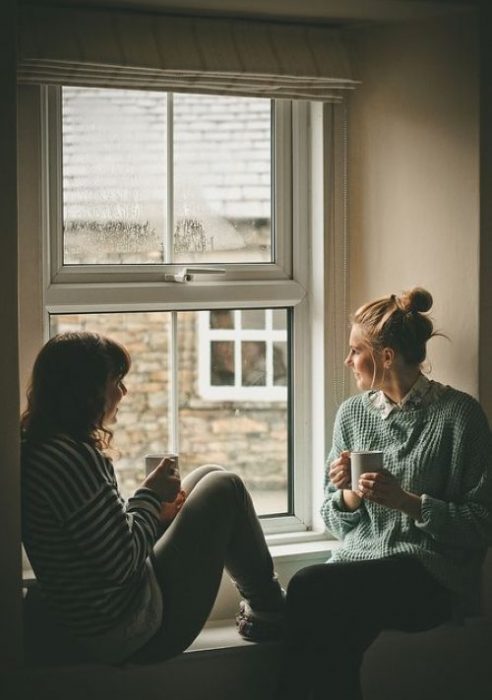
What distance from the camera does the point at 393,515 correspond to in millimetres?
2533

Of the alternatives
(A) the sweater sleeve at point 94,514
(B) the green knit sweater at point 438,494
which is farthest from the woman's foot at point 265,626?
(A) the sweater sleeve at point 94,514

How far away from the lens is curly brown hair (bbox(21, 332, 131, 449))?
2.19 m

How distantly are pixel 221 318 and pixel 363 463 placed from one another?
2.26ft

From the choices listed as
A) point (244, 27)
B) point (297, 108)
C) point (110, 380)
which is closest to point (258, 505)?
point (110, 380)

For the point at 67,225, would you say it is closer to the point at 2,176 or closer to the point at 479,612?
the point at 2,176

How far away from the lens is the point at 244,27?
2688mm

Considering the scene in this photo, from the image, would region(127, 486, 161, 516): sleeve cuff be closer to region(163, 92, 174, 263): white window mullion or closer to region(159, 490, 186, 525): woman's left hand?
region(159, 490, 186, 525): woman's left hand

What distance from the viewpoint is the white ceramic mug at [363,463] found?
7.75 ft

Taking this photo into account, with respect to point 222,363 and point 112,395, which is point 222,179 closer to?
point 222,363

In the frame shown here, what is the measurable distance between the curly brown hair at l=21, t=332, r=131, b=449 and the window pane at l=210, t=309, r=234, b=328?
65 cm

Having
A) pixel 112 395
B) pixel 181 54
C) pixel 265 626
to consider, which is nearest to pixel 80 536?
pixel 112 395

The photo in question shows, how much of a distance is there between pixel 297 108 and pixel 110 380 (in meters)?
1.07

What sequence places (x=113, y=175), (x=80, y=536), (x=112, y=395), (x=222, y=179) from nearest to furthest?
1. (x=80, y=536)
2. (x=112, y=395)
3. (x=113, y=175)
4. (x=222, y=179)

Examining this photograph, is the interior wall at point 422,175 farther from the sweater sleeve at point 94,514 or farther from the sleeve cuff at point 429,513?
the sweater sleeve at point 94,514
